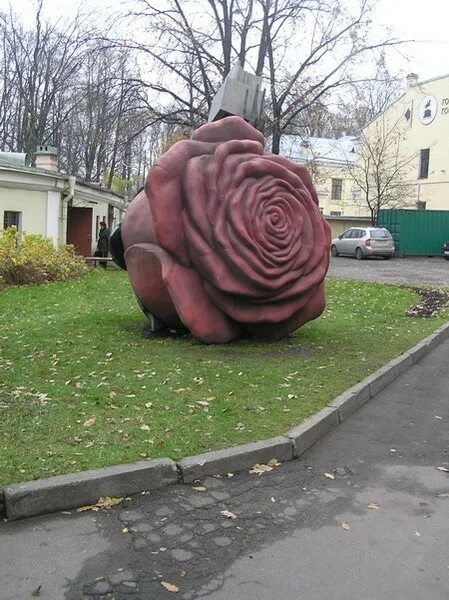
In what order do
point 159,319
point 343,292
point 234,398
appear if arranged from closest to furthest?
point 234,398 < point 159,319 < point 343,292

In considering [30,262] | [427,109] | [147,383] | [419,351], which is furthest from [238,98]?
[427,109]

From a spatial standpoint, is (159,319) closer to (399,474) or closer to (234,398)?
(234,398)

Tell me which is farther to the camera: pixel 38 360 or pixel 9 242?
pixel 9 242

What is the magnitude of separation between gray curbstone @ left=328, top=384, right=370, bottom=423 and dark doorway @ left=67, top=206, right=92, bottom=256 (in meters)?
22.1

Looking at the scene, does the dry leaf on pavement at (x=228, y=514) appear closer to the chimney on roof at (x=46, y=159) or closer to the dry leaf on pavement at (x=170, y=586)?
the dry leaf on pavement at (x=170, y=586)

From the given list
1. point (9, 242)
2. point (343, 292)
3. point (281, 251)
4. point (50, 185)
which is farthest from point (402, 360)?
point (50, 185)

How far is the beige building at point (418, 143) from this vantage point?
41.6 metres

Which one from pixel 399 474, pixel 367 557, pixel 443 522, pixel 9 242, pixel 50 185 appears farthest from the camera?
pixel 50 185

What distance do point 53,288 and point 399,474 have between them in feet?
42.9

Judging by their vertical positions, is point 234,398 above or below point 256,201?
below

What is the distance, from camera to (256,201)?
8.03 meters

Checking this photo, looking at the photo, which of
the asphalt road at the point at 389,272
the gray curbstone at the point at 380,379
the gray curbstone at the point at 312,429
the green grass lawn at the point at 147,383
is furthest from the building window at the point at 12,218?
the gray curbstone at the point at 312,429

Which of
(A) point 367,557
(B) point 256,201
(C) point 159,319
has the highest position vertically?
(B) point 256,201

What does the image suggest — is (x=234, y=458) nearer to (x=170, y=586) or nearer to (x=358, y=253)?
(x=170, y=586)
